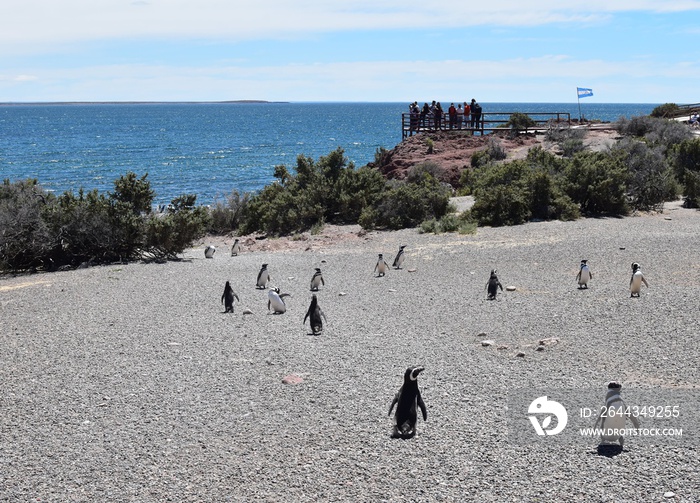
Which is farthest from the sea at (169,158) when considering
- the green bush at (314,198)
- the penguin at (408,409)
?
the penguin at (408,409)

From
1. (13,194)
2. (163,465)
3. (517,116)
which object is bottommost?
(163,465)

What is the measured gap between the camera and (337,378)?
8867 millimetres

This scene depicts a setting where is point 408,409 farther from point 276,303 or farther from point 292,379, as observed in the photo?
point 276,303

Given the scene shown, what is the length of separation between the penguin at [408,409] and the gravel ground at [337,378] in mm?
112

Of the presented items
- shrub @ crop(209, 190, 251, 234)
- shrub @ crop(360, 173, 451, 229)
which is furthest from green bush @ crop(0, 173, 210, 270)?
shrub @ crop(360, 173, 451, 229)

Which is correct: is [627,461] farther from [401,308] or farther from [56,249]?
[56,249]

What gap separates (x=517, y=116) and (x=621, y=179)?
719 inches

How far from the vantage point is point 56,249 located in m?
19.1

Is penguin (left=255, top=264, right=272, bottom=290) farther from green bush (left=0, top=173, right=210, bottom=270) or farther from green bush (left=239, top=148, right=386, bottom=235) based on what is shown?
green bush (left=239, top=148, right=386, bottom=235)

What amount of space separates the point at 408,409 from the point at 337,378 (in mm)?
1903

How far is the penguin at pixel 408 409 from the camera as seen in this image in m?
7.07

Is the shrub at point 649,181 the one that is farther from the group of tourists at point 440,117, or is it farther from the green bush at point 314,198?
the group of tourists at point 440,117

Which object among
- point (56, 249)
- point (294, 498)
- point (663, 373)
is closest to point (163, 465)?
point (294, 498)

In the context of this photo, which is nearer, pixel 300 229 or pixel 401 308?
pixel 401 308
